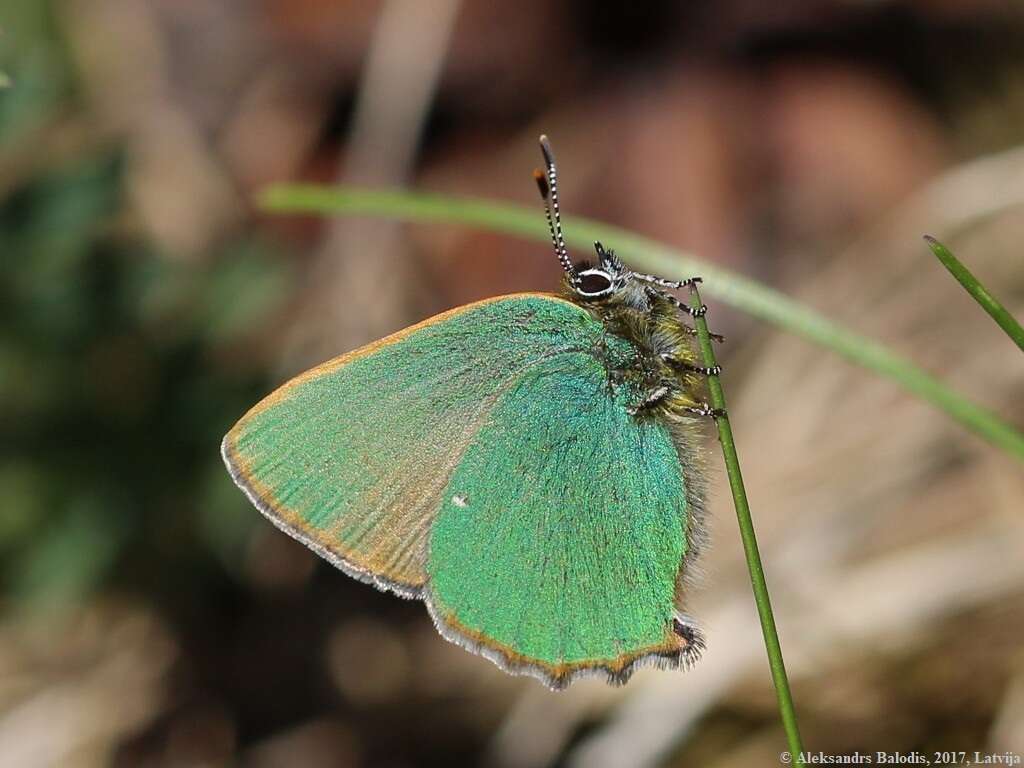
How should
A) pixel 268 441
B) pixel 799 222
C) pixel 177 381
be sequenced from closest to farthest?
pixel 268 441 → pixel 177 381 → pixel 799 222

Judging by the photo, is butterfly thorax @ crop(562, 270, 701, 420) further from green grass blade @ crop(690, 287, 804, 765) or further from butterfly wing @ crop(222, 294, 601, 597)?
green grass blade @ crop(690, 287, 804, 765)

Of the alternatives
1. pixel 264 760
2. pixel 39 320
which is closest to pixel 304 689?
pixel 264 760

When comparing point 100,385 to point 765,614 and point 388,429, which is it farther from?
point 765,614

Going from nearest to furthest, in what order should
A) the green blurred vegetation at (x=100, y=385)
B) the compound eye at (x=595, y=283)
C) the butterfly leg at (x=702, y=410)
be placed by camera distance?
the butterfly leg at (x=702, y=410), the compound eye at (x=595, y=283), the green blurred vegetation at (x=100, y=385)

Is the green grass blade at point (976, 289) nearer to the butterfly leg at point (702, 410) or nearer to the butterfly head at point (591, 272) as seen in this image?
the butterfly leg at point (702, 410)

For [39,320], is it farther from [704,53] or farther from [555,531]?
[704,53]

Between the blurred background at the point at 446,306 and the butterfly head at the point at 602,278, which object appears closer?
the butterfly head at the point at 602,278

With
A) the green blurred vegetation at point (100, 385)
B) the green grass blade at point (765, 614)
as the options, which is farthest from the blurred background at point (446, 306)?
the green grass blade at point (765, 614)

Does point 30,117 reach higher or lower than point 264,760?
higher
